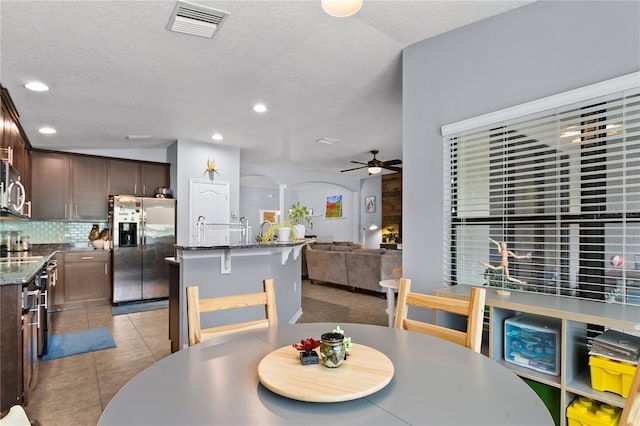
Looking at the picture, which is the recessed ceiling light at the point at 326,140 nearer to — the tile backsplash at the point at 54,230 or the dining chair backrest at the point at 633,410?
the tile backsplash at the point at 54,230

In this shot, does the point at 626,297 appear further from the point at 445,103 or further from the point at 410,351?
the point at 445,103

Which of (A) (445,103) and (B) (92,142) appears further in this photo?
(B) (92,142)

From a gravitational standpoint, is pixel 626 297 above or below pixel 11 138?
below

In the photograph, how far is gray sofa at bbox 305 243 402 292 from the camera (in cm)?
619

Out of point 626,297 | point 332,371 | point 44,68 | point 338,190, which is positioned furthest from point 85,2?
point 338,190

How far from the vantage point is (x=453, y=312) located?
1.63 meters

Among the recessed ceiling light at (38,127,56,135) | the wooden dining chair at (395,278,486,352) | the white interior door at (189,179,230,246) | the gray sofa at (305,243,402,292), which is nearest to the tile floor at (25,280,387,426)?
the gray sofa at (305,243,402,292)

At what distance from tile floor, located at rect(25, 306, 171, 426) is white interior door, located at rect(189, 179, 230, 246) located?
1.62m

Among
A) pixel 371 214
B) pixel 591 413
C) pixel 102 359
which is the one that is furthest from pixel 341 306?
pixel 371 214

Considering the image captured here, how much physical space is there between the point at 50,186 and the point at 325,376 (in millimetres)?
6380

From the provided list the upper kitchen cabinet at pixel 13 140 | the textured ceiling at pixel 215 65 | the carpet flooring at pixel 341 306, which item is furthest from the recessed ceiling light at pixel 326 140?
the upper kitchen cabinet at pixel 13 140

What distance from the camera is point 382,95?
3916 millimetres

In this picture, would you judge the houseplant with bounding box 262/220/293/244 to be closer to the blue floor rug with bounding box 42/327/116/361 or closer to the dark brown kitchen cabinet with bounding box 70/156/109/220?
the blue floor rug with bounding box 42/327/116/361

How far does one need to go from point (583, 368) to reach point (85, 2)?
3452 mm
